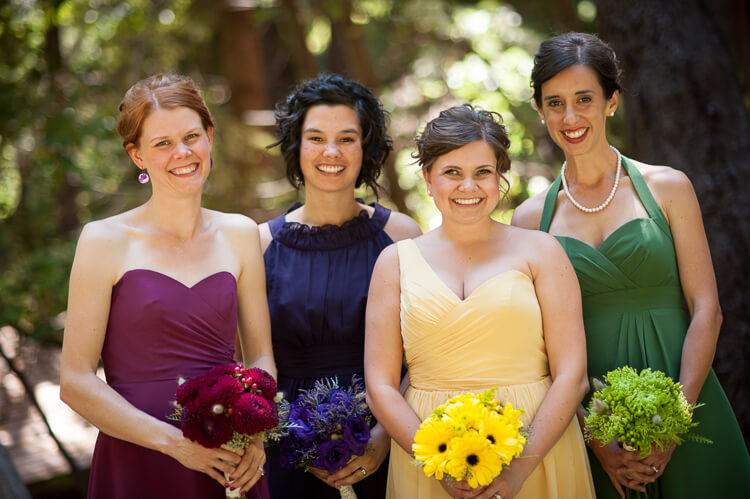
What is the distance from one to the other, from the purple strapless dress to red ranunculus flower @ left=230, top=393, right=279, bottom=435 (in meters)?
0.46

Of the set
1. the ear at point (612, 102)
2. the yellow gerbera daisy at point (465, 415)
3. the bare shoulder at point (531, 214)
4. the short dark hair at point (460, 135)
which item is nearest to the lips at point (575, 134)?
the ear at point (612, 102)

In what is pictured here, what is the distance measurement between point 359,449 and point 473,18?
8775 millimetres

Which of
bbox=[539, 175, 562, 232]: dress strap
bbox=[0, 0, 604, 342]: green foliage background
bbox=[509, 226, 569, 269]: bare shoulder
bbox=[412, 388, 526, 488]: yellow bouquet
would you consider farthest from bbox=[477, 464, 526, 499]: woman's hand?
bbox=[0, 0, 604, 342]: green foliage background

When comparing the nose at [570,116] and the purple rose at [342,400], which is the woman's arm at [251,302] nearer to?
the purple rose at [342,400]

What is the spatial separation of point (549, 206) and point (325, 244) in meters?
1.22

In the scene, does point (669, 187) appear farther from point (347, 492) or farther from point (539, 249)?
point (347, 492)

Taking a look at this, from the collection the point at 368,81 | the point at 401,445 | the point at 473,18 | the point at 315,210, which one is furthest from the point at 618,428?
the point at 473,18

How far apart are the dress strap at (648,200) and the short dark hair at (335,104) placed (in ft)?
4.52

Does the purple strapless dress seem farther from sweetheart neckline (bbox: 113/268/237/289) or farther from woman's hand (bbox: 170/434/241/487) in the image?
woman's hand (bbox: 170/434/241/487)

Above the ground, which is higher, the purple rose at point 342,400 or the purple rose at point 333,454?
the purple rose at point 342,400

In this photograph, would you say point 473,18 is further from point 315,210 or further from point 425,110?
point 315,210

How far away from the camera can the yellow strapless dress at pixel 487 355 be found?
2.99 metres

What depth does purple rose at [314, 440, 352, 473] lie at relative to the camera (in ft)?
9.96

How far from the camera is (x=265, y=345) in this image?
3309mm
